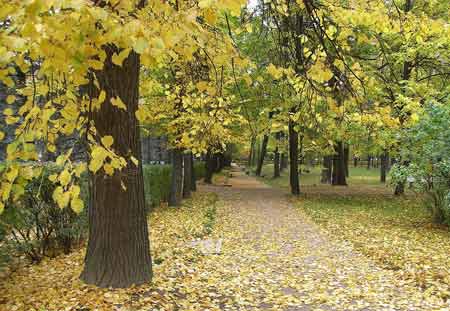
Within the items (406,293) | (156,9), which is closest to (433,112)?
(406,293)

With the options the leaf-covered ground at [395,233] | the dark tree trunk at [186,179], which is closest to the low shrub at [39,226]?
the leaf-covered ground at [395,233]

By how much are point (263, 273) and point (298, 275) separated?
0.55 meters

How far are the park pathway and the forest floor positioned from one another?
0.04ft

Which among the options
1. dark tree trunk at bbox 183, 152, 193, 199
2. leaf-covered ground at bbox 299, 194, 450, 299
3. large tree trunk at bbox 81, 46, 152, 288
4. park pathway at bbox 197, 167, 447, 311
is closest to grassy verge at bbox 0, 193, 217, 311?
large tree trunk at bbox 81, 46, 152, 288

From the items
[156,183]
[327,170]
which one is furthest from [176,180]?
[327,170]

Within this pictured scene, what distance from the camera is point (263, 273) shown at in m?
6.63

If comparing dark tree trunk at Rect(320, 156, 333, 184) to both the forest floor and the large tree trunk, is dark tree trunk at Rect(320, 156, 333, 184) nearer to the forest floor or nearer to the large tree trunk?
the forest floor

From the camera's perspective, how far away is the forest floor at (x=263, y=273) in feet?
15.8

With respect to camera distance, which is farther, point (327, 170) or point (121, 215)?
point (327, 170)

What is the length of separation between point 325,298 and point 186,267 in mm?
2126

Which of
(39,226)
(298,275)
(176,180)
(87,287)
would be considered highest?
(176,180)

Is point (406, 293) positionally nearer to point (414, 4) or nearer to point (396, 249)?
point (396, 249)

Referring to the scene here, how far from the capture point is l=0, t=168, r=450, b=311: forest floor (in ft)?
15.8

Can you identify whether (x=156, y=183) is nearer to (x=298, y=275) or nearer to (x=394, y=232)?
(x=394, y=232)
